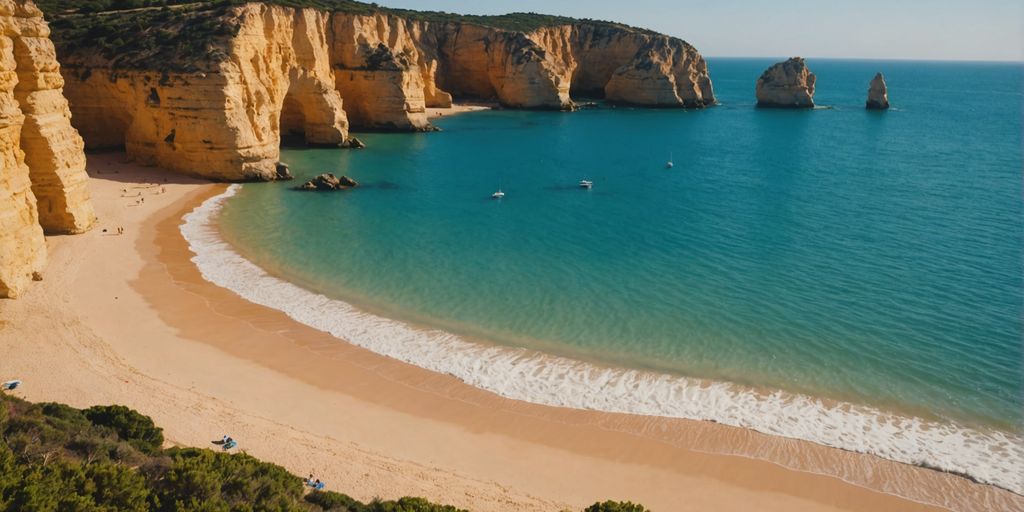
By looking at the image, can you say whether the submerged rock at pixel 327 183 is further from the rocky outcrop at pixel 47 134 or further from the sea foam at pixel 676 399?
the sea foam at pixel 676 399

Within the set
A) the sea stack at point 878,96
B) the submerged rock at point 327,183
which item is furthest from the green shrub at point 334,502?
the sea stack at point 878,96

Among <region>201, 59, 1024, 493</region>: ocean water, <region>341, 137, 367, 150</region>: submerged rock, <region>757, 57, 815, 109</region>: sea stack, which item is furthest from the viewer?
<region>757, 57, 815, 109</region>: sea stack

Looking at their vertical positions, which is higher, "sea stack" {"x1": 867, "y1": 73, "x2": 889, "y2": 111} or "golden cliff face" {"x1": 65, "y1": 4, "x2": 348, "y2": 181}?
"sea stack" {"x1": 867, "y1": 73, "x2": 889, "y2": 111}

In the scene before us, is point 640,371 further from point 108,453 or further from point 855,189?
point 855,189

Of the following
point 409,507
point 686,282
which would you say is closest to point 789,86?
point 686,282

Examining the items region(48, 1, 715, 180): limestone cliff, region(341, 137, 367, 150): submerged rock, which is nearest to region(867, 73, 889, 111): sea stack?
region(48, 1, 715, 180): limestone cliff

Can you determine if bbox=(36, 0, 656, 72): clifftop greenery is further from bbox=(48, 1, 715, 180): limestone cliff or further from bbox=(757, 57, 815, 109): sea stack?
bbox=(757, 57, 815, 109): sea stack
